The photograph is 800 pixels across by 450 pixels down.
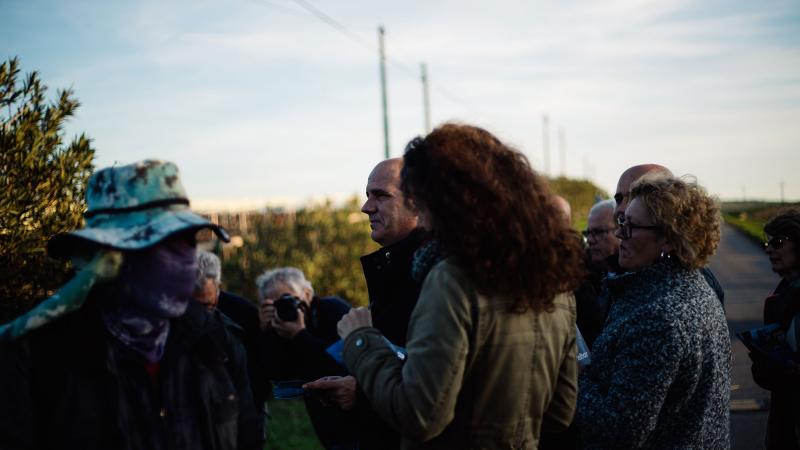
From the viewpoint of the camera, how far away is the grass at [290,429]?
706 centimetres

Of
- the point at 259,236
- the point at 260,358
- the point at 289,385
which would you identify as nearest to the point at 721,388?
the point at 289,385

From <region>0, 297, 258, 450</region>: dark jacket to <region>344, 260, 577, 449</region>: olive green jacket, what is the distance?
473 millimetres

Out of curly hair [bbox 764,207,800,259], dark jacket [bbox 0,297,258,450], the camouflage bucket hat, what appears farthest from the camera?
curly hair [bbox 764,207,800,259]

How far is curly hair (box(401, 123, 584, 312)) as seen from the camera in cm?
204

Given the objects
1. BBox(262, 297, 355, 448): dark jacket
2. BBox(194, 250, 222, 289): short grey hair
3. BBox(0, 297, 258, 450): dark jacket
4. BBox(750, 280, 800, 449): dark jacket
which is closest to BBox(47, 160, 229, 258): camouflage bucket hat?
BBox(0, 297, 258, 450): dark jacket

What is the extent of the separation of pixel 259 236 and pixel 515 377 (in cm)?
1062

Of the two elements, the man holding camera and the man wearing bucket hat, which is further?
the man holding camera

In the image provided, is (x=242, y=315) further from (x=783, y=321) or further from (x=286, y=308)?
(x=783, y=321)

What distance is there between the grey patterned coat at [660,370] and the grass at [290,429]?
465 cm

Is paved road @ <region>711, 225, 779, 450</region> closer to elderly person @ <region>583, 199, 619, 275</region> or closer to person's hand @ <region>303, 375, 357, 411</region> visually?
elderly person @ <region>583, 199, 619, 275</region>

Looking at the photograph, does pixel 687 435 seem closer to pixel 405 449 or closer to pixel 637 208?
pixel 637 208

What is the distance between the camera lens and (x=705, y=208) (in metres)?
3.00

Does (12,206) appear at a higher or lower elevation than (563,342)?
higher

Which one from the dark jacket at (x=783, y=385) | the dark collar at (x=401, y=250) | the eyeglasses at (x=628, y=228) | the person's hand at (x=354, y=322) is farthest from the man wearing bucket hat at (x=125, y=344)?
the dark jacket at (x=783, y=385)
